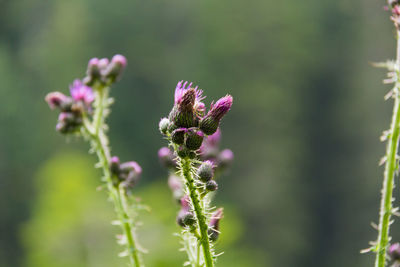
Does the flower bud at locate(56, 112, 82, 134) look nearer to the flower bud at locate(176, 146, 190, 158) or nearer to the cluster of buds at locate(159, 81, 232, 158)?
the cluster of buds at locate(159, 81, 232, 158)

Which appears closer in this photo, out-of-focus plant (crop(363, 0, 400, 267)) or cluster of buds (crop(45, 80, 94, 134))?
out-of-focus plant (crop(363, 0, 400, 267))

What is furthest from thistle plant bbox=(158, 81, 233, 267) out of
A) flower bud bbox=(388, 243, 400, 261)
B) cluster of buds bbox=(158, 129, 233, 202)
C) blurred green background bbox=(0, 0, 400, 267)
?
blurred green background bbox=(0, 0, 400, 267)

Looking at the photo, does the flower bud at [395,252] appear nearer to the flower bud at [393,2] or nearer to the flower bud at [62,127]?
the flower bud at [393,2]

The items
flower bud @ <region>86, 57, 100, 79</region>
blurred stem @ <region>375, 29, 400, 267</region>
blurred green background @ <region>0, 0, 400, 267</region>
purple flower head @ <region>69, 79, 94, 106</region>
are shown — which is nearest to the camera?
blurred stem @ <region>375, 29, 400, 267</region>

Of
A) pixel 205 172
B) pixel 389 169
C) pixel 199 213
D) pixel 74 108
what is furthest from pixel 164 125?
pixel 389 169

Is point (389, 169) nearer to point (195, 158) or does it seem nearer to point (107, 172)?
point (195, 158)

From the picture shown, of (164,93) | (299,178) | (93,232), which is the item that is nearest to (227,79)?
(164,93)

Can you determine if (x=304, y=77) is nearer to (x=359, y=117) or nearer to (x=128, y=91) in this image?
(x=359, y=117)
